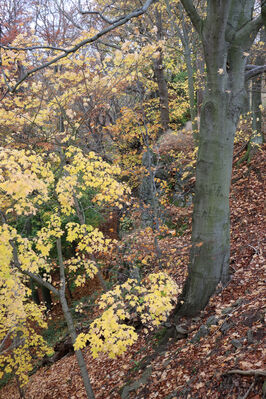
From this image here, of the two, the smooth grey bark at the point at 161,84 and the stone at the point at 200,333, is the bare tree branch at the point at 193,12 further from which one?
the smooth grey bark at the point at 161,84

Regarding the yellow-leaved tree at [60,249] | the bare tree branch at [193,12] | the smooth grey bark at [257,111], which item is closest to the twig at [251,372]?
the yellow-leaved tree at [60,249]

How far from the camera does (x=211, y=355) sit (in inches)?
151

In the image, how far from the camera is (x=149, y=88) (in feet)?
49.3

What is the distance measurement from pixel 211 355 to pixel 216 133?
3288mm

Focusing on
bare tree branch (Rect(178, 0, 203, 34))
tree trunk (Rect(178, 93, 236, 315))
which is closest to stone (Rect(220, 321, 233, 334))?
tree trunk (Rect(178, 93, 236, 315))

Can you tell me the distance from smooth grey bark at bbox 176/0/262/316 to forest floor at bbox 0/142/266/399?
0.45 m

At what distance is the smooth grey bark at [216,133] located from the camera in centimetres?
412

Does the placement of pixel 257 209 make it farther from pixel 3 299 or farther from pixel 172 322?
pixel 3 299

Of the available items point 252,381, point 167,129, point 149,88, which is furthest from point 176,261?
point 149,88

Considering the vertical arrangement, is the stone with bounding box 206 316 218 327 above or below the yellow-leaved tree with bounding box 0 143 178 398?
below

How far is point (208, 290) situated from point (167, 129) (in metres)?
10.8

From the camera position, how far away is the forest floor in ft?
10.6

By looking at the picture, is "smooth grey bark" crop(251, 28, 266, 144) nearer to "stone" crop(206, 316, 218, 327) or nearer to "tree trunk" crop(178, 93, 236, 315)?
"tree trunk" crop(178, 93, 236, 315)

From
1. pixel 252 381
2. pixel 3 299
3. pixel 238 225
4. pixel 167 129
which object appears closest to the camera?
pixel 252 381
